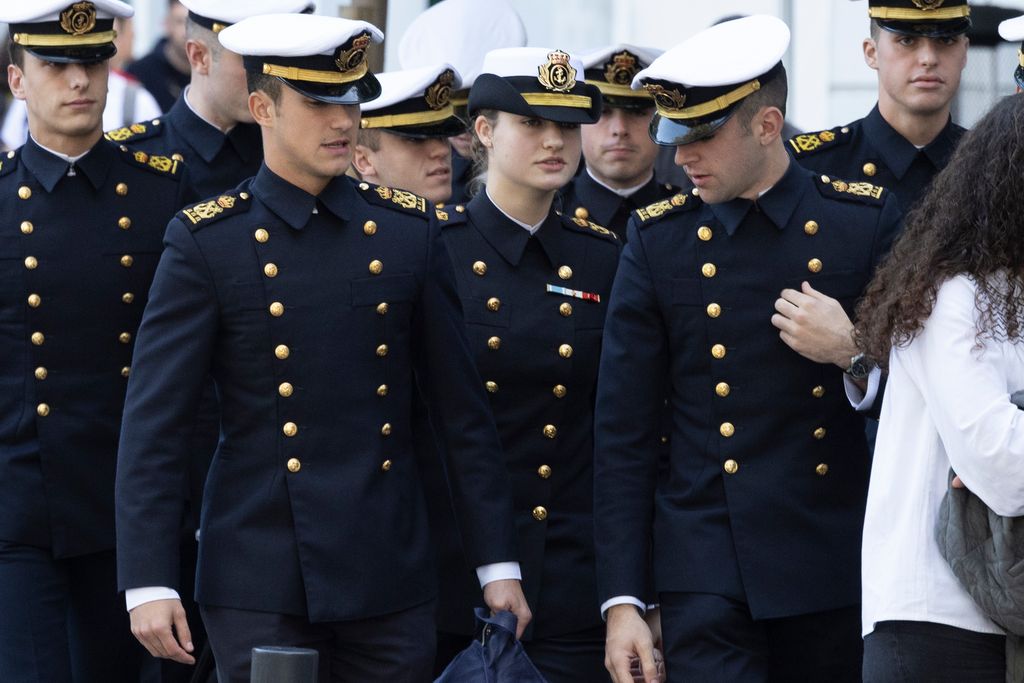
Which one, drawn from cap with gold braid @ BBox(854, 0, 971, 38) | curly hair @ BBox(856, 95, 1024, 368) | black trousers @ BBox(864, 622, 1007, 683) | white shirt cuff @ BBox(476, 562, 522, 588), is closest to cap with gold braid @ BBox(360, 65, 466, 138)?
cap with gold braid @ BBox(854, 0, 971, 38)

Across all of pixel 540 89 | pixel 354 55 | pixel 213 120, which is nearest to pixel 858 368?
pixel 540 89

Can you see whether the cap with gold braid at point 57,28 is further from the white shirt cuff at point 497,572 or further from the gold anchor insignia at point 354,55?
the white shirt cuff at point 497,572

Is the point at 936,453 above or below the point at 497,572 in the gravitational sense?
above

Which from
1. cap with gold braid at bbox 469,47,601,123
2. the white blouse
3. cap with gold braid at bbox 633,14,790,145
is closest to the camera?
the white blouse

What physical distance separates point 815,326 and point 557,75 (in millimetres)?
1169

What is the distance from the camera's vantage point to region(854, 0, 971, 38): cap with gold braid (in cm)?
600

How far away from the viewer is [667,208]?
5152 mm

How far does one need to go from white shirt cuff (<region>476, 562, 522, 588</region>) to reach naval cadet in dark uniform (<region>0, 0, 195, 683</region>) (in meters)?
1.38

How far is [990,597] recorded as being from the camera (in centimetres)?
402

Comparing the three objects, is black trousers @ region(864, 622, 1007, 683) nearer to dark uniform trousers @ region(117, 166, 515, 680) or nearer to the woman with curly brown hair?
the woman with curly brown hair

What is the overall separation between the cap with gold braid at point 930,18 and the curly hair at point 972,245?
5.73ft

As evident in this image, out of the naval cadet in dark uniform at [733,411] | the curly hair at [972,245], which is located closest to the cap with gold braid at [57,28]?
the naval cadet in dark uniform at [733,411]

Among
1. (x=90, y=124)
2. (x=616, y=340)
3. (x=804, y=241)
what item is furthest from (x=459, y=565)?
(x=90, y=124)

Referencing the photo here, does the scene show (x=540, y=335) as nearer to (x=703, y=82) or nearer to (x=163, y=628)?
(x=703, y=82)
